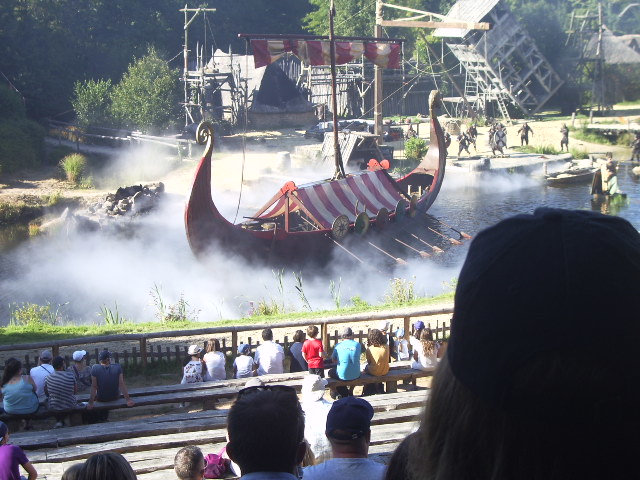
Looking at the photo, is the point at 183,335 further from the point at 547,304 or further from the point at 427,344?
the point at 547,304

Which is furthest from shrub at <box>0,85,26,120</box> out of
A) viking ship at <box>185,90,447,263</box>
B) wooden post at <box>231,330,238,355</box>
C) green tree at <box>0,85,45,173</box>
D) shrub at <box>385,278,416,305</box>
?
wooden post at <box>231,330,238,355</box>

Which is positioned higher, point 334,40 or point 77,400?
point 334,40

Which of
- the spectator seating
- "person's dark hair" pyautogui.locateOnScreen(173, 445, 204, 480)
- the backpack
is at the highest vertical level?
"person's dark hair" pyautogui.locateOnScreen(173, 445, 204, 480)

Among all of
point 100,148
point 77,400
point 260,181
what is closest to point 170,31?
point 100,148

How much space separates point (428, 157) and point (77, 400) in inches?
674

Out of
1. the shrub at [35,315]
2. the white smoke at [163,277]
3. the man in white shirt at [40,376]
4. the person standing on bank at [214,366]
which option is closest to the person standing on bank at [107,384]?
the man in white shirt at [40,376]

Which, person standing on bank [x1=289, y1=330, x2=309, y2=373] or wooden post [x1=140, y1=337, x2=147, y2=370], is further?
wooden post [x1=140, y1=337, x2=147, y2=370]

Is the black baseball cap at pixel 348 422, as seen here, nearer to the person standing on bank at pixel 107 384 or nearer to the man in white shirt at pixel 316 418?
the man in white shirt at pixel 316 418

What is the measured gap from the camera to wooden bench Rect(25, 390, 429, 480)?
18.9 feet

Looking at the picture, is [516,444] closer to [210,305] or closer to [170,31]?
[210,305]

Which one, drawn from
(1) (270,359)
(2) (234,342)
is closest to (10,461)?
(1) (270,359)

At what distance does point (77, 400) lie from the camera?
7996mm

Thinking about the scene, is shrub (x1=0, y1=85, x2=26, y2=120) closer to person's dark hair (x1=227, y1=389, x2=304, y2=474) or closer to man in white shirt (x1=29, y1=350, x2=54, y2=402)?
man in white shirt (x1=29, y1=350, x2=54, y2=402)

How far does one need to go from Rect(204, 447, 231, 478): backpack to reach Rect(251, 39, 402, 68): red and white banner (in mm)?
16295
